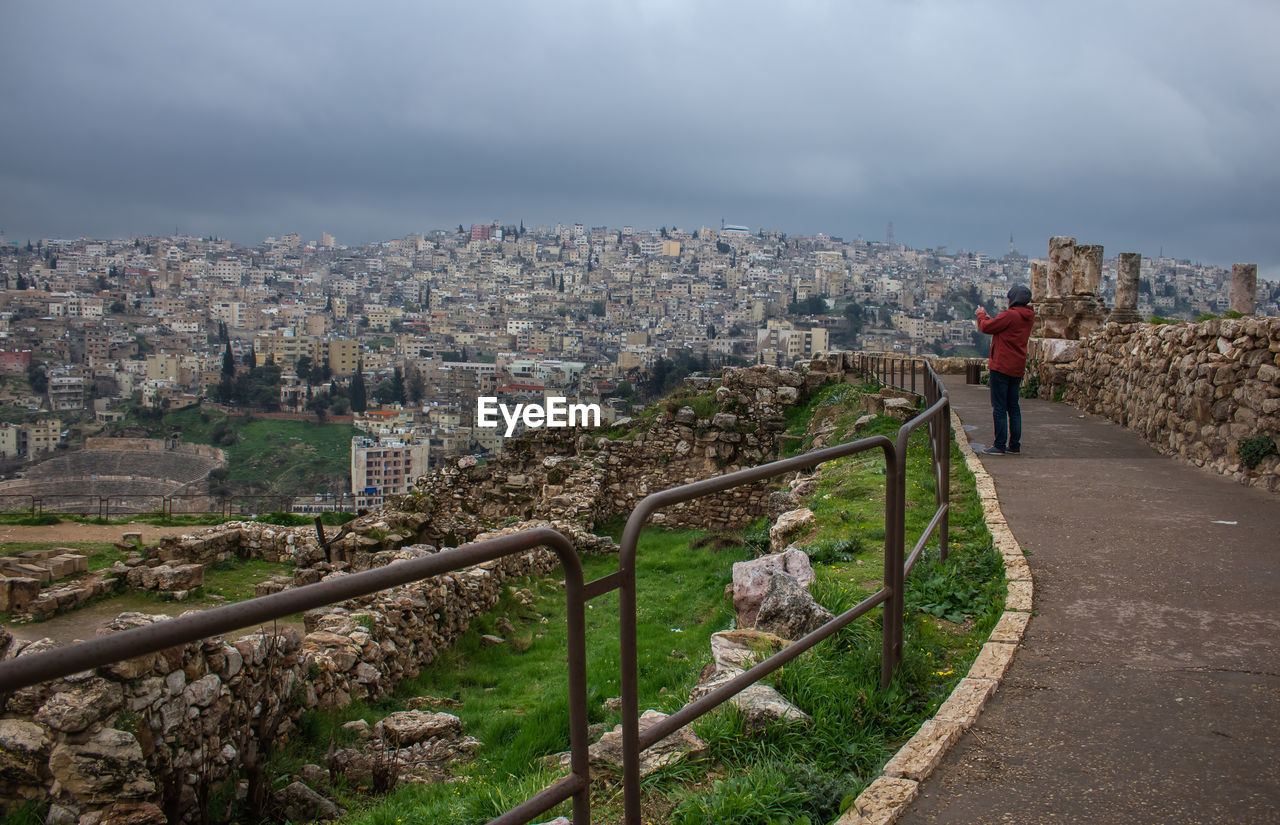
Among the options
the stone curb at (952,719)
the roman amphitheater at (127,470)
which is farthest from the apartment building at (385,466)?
the stone curb at (952,719)

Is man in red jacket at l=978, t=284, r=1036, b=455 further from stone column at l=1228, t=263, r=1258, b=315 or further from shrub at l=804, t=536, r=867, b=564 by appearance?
stone column at l=1228, t=263, r=1258, b=315

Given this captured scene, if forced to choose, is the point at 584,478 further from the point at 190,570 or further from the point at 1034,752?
the point at 1034,752

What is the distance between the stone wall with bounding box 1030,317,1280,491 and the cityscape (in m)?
6.49

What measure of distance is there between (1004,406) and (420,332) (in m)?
129

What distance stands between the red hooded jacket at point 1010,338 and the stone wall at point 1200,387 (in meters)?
1.78

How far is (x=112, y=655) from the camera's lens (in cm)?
155

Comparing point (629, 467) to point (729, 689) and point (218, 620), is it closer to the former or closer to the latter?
point (729, 689)

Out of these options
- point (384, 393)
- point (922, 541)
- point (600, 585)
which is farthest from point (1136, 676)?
point (384, 393)

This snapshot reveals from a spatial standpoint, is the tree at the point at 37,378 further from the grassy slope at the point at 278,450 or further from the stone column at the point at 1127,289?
the stone column at the point at 1127,289

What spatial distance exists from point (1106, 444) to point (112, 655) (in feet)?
38.2

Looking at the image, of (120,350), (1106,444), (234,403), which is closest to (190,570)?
(1106,444)

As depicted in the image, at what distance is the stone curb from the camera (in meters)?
3.11

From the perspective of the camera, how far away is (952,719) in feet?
12.3

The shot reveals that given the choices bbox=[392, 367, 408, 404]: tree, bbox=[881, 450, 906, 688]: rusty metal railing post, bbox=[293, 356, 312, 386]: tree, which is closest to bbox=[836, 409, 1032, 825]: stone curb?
bbox=[881, 450, 906, 688]: rusty metal railing post
